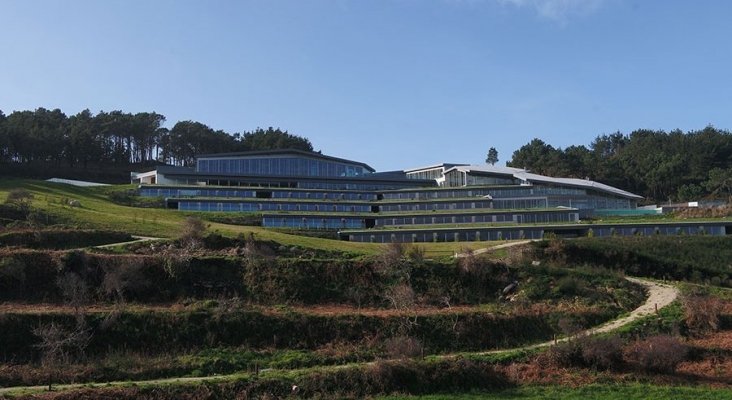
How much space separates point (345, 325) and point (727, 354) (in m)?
16.4

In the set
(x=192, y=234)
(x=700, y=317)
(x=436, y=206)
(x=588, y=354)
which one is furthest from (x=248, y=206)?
(x=588, y=354)

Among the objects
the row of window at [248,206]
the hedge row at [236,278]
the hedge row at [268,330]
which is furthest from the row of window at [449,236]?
the hedge row at [268,330]

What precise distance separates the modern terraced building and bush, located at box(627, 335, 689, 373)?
3829 centimetres

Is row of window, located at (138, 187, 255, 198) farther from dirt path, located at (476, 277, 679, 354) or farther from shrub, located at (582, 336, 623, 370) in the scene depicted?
shrub, located at (582, 336, 623, 370)

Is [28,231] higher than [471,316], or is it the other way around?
[28,231]

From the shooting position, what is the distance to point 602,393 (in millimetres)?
23312

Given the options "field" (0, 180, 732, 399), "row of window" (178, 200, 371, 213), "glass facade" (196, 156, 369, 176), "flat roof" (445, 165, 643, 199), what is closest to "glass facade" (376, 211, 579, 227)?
"row of window" (178, 200, 371, 213)

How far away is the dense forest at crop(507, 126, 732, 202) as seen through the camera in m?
99.2

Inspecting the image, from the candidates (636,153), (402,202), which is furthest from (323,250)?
(636,153)

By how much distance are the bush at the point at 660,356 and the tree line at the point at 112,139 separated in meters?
91.2

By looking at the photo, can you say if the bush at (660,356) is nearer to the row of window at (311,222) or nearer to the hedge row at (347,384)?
the hedge row at (347,384)

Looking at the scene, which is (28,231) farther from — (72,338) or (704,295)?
(704,295)

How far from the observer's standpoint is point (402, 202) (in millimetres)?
80688

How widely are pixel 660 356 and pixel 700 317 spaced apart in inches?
318
